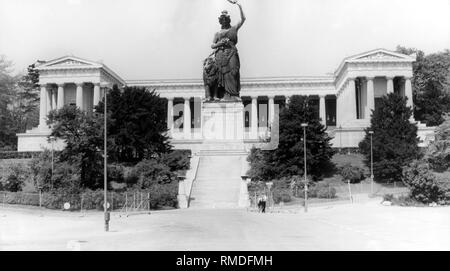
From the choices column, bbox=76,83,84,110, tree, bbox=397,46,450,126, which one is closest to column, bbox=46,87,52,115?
column, bbox=76,83,84,110

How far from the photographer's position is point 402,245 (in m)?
17.0

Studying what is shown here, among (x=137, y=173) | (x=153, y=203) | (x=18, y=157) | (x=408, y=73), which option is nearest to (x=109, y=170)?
(x=137, y=173)

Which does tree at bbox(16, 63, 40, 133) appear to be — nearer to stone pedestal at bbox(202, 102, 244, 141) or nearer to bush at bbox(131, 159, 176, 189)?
stone pedestal at bbox(202, 102, 244, 141)

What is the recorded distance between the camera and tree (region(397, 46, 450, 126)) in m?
93.0

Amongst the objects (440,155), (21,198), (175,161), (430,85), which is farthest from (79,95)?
(440,155)

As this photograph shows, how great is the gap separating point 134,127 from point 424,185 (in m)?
29.8

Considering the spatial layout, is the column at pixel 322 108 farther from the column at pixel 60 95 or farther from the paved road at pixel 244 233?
the paved road at pixel 244 233

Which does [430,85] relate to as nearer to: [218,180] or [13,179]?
[218,180]

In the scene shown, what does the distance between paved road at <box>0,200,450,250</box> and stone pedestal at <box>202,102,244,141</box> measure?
23.5 metres

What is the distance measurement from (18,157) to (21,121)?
41172 mm

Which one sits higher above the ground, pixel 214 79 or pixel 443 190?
pixel 214 79

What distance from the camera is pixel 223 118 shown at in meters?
54.1

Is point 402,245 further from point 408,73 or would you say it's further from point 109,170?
point 408,73

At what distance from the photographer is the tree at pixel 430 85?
9300 centimetres
